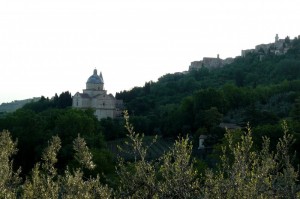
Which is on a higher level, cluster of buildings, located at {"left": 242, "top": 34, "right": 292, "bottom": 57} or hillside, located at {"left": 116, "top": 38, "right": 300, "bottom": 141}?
cluster of buildings, located at {"left": 242, "top": 34, "right": 292, "bottom": 57}

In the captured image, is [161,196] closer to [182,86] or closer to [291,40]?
[182,86]

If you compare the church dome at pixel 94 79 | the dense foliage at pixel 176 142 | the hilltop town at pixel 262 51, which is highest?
the hilltop town at pixel 262 51

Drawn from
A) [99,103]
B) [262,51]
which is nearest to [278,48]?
[262,51]

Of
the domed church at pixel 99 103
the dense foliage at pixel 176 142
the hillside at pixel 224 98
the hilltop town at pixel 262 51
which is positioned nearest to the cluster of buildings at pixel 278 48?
the hilltop town at pixel 262 51

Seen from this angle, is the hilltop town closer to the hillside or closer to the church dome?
the hillside

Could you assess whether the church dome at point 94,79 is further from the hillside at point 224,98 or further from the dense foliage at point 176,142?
the hillside at point 224,98

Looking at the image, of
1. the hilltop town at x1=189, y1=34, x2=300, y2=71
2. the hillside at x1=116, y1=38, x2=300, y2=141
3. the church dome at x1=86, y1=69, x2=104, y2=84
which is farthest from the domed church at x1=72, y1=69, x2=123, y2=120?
the hilltop town at x1=189, y1=34, x2=300, y2=71

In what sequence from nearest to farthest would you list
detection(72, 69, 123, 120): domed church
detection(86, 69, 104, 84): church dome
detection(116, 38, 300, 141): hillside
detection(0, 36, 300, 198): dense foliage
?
detection(0, 36, 300, 198): dense foliage
detection(116, 38, 300, 141): hillside
detection(72, 69, 123, 120): domed church
detection(86, 69, 104, 84): church dome

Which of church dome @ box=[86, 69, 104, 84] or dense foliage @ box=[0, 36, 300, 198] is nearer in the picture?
dense foliage @ box=[0, 36, 300, 198]

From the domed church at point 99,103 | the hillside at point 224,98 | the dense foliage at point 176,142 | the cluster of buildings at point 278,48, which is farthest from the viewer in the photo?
the cluster of buildings at point 278,48

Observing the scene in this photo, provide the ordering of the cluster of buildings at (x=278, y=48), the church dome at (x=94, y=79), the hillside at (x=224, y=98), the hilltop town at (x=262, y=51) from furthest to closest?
1. the hilltop town at (x=262, y=51)
2. the cluster of buildings at (x=278, y=48)
3. the church dome at (x=94, y=79)
4. the hillside at (x=224, y=98)

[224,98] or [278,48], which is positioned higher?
[278,48]

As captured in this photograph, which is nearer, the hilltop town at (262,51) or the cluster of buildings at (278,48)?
the cluster of buildings at (278,48)

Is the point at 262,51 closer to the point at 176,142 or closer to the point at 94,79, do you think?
the point at 94,79
